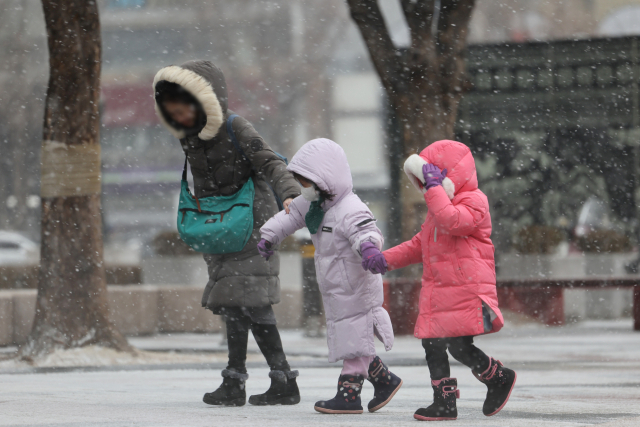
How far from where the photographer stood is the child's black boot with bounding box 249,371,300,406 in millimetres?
5555

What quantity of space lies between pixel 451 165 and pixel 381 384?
114 centimetres

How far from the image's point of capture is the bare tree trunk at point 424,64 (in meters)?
11.1

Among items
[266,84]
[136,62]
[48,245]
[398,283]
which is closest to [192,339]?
[398,283]

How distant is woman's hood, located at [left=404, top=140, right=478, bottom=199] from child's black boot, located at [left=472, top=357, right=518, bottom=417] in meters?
0.84

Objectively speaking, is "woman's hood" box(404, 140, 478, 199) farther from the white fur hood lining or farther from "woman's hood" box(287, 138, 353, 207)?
the white fur hood lining

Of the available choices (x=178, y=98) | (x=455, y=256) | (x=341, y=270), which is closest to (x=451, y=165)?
(x=455, y=256)

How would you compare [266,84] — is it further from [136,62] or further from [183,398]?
[183,398]

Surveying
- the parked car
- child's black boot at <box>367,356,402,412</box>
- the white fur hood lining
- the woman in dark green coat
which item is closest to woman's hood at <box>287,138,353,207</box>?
the woman in dark green coat

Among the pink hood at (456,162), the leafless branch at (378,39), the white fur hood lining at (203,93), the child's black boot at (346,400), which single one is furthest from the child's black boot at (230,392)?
the leafless branch at (378,39)

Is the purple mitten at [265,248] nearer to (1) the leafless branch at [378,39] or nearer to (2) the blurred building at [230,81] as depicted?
(1) the leafless branch at [378,39]

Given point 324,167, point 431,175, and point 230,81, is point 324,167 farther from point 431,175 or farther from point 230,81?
point 230,81

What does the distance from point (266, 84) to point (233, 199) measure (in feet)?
105

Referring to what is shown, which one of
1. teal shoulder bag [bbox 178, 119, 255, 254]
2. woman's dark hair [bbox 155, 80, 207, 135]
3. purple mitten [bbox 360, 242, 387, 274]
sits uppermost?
woman's dark hair [bbox 155, 80, 207, 135]

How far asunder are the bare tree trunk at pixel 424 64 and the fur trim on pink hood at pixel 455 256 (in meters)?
6.10
